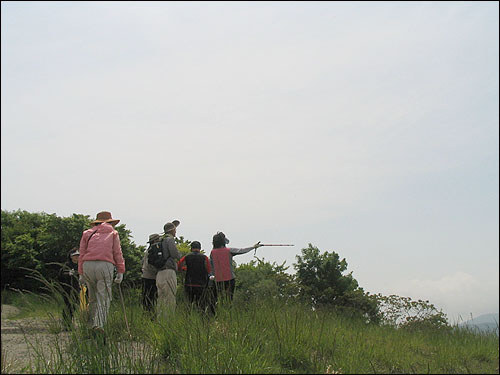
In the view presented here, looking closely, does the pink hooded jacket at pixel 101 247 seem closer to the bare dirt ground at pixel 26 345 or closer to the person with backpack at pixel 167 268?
the bare dirt ground at pixel 26 345

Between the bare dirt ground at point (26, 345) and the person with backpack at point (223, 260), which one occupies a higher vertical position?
the person with backpack at point (223, 260)

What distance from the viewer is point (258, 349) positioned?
17.1 feet

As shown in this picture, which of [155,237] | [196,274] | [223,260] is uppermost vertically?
[155,237]

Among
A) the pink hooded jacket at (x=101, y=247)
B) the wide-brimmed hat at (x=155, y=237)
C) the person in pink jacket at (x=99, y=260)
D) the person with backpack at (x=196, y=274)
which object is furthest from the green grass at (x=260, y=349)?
the wide-brimmed hat at (x=155, y=237)

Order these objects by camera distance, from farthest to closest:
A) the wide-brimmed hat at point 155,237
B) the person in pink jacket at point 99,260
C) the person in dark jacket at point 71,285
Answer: the wide-brimmed hat at point 155,237 < the person in pink jacket at point 99,260 < the person in dark jacket at point 71,285

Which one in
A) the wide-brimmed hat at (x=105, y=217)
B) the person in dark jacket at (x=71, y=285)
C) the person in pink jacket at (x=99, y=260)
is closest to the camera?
the person in dark jacket at (x=71, y=285)

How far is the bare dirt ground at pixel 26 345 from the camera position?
5418 mm

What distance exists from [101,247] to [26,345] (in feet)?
6.79

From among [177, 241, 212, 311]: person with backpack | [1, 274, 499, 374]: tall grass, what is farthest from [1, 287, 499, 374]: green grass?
[177, 241, 212, 311]: person with backpack

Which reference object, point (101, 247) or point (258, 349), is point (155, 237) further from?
point (258, 349)

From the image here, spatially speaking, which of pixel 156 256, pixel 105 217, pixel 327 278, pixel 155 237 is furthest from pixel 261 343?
pixel 327 278

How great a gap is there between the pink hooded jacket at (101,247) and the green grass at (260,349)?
85cm

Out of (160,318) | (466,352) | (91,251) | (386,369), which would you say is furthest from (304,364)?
(91,251)

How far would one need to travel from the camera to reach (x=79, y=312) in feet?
20.0
